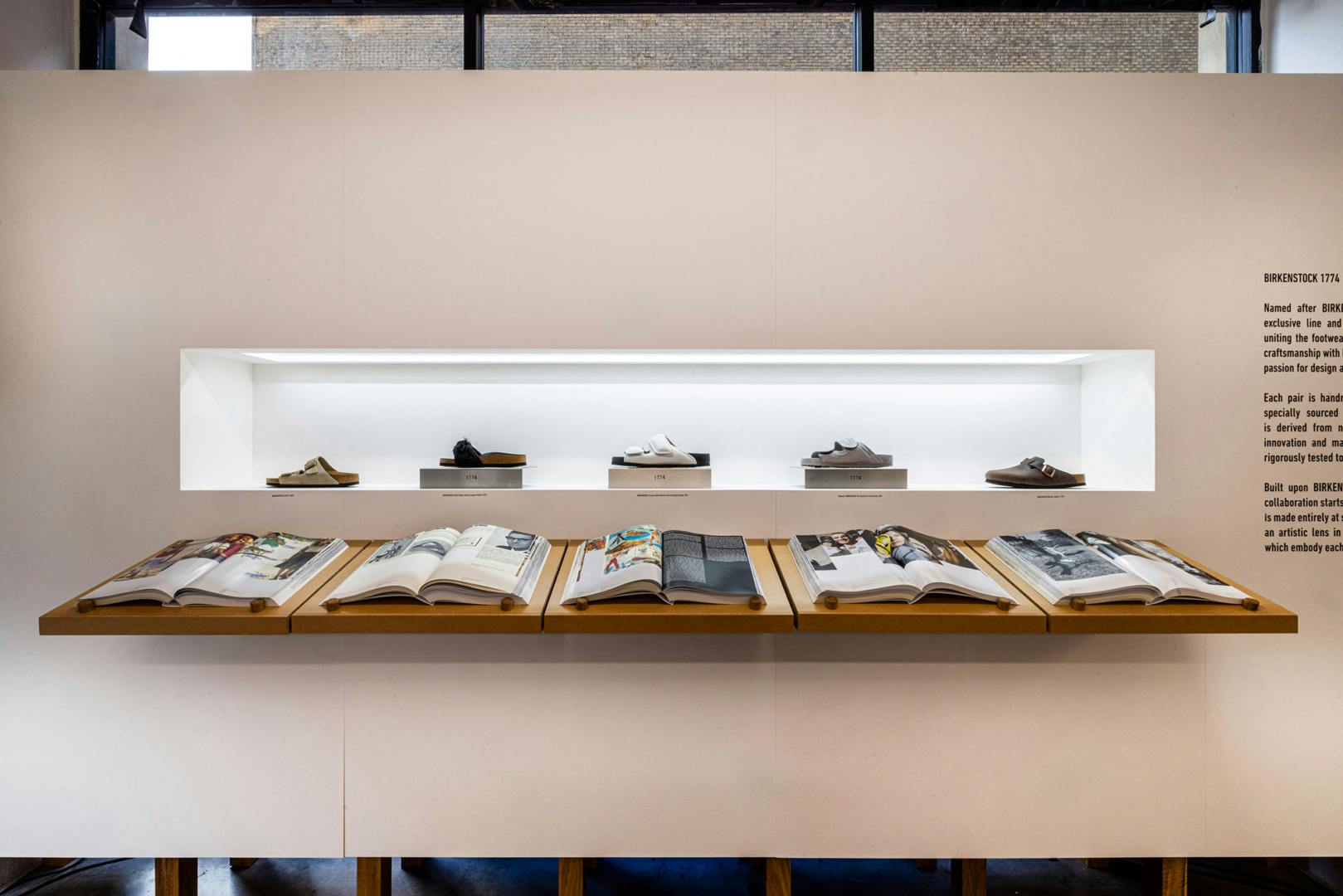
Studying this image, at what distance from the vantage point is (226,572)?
5.44 ft

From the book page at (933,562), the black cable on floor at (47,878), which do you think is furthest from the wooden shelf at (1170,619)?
the black cable on floor at (47,878)

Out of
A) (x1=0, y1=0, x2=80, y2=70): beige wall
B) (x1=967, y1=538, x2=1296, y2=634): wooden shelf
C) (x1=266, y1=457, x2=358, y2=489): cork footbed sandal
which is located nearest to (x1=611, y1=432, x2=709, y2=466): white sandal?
(x1=266, y1=457, x2=358, y2=489): cork footbed sandal

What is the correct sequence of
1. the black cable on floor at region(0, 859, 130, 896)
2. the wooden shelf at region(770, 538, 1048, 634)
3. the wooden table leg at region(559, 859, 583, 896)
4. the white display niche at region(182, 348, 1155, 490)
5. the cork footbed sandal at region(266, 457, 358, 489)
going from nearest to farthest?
1. the wooden shelf at region(770, 538, 1048, 634)
2. the wooden table leg at region(559, 859, 583, 896)
3. the cork footbed sandal at region(266, 457, 358, 489)
4. the black cable on floor at region(0, 859, 130, 896)
5. the white display niche at region(182, 348, 1155, 490)

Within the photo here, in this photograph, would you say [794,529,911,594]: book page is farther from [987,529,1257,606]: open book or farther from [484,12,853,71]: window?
[484,12,853,71]: window

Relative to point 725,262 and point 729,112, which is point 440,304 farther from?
point 729,112

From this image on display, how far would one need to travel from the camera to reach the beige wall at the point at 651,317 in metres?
1.91

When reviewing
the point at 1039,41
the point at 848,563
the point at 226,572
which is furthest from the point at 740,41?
the point at 226,572

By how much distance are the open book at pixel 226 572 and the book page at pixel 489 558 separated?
408 mm

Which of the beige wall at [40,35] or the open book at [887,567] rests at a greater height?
the beige wall at [40,35]

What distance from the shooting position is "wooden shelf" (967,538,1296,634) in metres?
1.49

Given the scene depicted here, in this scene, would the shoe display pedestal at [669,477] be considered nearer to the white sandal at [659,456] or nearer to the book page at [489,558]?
the white sandal at [659,456]

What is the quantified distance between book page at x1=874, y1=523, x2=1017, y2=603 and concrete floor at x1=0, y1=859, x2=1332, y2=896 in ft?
4.00

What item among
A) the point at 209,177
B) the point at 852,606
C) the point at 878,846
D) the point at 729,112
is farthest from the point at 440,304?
the point at 878,846

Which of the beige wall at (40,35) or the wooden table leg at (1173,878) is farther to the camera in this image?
the beige wall at (40,35)
